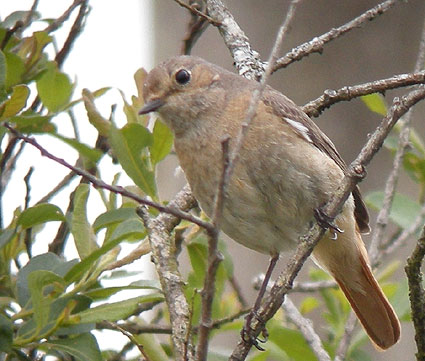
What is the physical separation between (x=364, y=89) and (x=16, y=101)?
0.96 metres

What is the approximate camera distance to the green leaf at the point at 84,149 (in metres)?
2.37

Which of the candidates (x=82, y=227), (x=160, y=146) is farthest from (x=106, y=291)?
(x=160, y=146)

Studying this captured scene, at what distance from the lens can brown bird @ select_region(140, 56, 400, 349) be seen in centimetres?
268

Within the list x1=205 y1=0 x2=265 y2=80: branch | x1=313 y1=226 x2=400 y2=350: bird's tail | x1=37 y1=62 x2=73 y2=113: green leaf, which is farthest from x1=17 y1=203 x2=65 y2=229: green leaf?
x1=313 y1=226 x2=400 y2=350: bird's tail

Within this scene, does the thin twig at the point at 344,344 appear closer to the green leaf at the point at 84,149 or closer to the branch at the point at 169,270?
the branch at the point at 169,270

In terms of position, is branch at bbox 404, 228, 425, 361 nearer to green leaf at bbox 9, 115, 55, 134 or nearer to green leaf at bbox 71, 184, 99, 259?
green leaf at bbox 71, 184, 99, 259

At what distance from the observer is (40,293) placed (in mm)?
1990

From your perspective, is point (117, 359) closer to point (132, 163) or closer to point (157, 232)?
point (157, 232)

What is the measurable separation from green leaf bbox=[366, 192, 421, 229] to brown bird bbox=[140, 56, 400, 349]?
51 mm

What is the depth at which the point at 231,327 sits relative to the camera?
2740 millimetres

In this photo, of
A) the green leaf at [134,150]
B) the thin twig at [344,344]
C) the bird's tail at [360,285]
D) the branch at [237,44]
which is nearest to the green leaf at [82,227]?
the green leaf at [134,150]

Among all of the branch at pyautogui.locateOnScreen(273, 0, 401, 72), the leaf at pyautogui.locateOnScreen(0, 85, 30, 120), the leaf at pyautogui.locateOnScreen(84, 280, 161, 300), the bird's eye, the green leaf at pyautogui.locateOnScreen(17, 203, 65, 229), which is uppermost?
the branch at pyautogui.locateOnScreen(273, 0, 401, 72)

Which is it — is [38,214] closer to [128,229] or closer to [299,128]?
[128,229]

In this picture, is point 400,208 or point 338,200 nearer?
point 338,200
